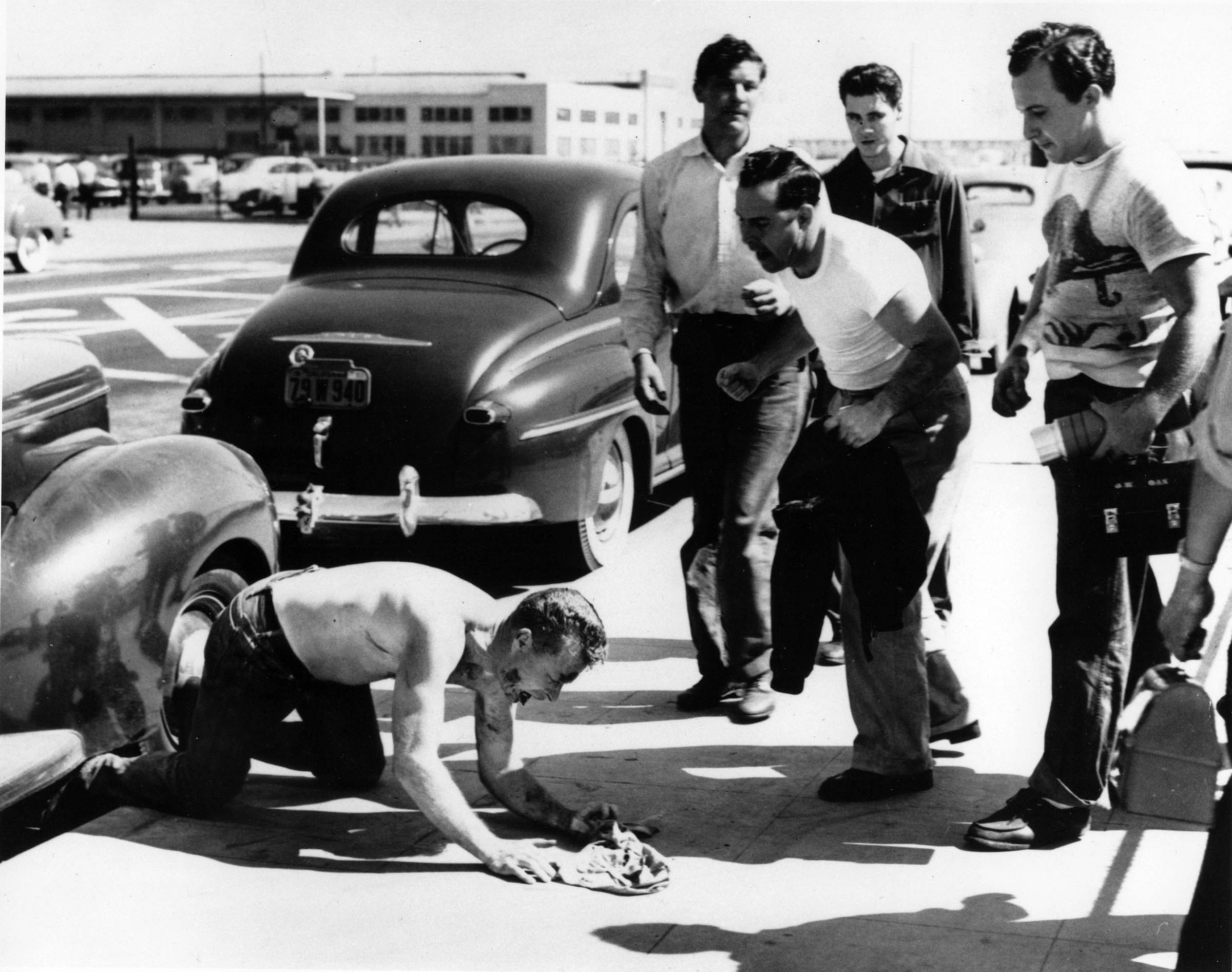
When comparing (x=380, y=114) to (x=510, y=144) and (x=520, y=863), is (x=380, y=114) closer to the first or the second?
(x=510, y=144)

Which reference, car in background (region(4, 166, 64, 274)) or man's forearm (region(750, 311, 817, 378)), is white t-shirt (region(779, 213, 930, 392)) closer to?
man's forearm (region(750, 311, 817, 378))

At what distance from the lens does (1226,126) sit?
4.31 m

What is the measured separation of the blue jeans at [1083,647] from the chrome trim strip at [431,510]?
8.61 feet

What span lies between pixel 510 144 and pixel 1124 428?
907 cm

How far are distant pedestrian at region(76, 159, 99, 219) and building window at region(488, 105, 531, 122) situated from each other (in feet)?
86.7

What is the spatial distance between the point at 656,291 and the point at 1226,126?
181 cm

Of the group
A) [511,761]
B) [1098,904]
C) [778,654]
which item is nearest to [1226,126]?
[778,654]

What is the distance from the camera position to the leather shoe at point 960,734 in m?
4.38

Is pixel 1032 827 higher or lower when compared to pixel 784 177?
lower

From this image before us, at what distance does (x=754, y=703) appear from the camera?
4.67 m

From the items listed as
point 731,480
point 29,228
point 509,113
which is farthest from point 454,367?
point 29,228

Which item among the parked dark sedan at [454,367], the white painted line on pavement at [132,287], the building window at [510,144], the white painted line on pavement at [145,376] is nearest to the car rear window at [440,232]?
the parked dark sedan at [454,367]

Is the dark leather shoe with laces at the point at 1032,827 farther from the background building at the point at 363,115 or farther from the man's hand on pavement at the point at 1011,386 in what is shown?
the background building at the point at 363,115

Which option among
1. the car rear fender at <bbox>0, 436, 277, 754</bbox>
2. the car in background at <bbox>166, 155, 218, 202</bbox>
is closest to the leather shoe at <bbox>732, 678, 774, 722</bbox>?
the car rear fender at <bbox>0, 436, 277, 754</bbox>
